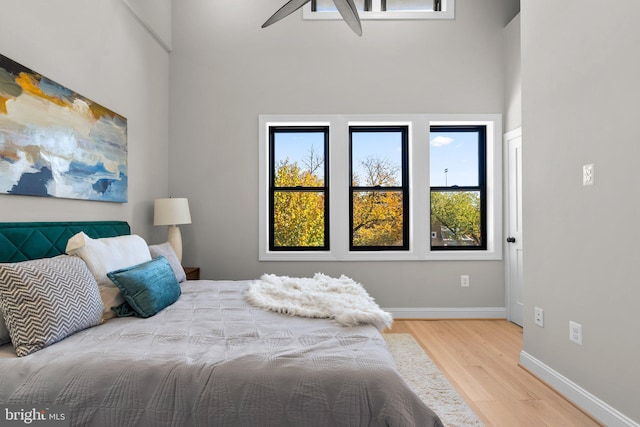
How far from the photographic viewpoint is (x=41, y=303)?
1.49 m

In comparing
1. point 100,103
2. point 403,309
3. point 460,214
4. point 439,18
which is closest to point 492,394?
point 403,309

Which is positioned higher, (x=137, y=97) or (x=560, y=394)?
(x=137, y=97)

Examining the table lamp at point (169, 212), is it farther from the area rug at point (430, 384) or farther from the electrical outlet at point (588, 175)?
the electrical outlet at point (588, 175)

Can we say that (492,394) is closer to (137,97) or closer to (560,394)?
(560,394)

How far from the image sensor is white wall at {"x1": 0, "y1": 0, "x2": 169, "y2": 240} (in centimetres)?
204

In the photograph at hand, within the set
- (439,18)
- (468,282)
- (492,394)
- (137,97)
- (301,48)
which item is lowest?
(492,394)

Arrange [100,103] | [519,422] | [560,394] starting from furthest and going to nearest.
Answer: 1. [100,103]
2. [560,394]
3. [519,422]

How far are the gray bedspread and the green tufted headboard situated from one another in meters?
0.65

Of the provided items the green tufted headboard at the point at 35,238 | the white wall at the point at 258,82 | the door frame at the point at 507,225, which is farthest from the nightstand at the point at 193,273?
the door frame at the point at 507,225

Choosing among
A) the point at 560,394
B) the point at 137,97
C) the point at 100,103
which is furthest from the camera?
the point at 137,97

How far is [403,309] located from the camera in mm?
3914

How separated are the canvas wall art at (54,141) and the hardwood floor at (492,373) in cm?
287

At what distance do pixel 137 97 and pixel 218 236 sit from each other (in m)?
1.56

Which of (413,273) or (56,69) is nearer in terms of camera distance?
(56,69)
